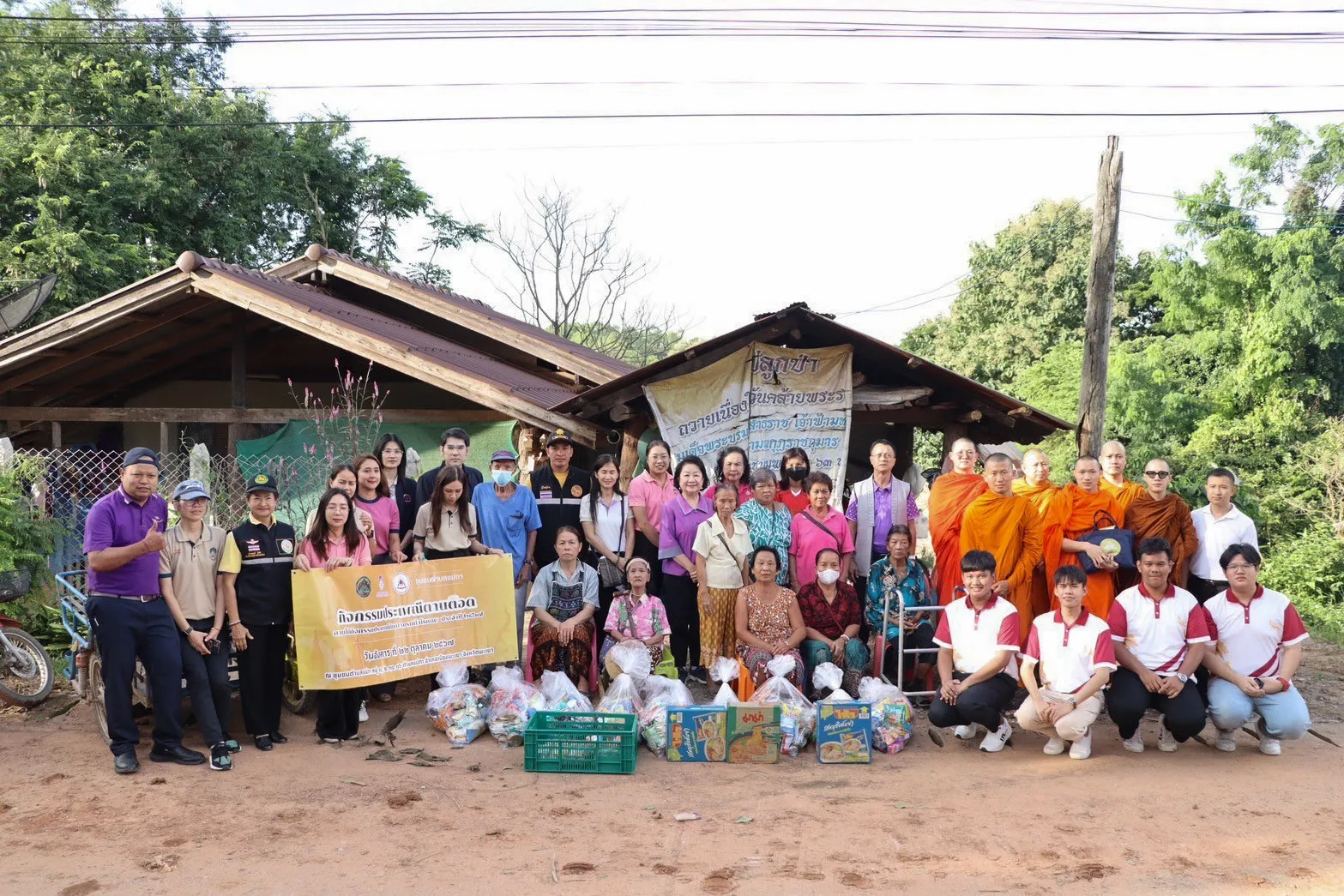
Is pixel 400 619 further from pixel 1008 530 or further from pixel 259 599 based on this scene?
pixel 1008 530

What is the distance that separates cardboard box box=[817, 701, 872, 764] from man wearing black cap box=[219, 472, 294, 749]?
10.5ft

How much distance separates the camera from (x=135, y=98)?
19.0m

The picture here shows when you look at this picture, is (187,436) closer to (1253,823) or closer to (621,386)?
(621,386)

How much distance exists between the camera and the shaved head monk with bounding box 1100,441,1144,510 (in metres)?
6.85

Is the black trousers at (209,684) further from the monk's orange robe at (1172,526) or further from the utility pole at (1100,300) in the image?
the utility pole at (1100,300)

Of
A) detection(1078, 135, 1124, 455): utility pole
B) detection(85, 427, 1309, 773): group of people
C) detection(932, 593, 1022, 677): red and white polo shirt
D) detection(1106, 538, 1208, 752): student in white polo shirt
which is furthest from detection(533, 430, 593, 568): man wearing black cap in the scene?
detection(1078, 135, 1124, 455): utility pole

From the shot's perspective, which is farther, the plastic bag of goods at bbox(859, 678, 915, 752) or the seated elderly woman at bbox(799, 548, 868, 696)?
the seated elderly woman at bbox(799, 548, 868, 696)

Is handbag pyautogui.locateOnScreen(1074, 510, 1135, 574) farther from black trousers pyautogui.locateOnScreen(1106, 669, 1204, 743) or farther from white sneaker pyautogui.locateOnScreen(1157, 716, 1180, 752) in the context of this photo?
white sneaker pyautogui.locateOnScreen(1157, 716, 1180, 752)

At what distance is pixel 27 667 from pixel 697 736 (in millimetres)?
A: 4584

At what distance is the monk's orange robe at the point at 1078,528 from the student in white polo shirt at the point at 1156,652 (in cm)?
67

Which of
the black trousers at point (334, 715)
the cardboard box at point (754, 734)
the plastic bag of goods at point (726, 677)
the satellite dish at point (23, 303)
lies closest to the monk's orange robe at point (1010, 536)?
the plastic bag of goods at point (726, 677)

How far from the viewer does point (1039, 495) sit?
699cm

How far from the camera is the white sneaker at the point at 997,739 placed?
6.07m

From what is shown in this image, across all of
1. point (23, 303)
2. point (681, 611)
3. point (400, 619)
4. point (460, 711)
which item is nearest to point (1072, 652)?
point (681, 611)
